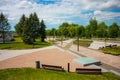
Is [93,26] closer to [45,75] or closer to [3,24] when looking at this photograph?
[3,24]

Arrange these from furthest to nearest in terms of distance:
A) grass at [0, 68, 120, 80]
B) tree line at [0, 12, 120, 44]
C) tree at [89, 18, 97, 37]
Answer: tree at [89, 18, 97, 37] < tree line at [0, 12, 120, 44] < grass at [0, 68, 120, 80]

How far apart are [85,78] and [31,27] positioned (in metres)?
44.1

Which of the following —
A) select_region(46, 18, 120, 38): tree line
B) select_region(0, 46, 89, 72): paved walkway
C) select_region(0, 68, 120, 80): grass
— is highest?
select_region(46, 18, 120, 38): tree line

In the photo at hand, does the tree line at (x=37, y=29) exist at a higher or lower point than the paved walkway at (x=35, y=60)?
higher

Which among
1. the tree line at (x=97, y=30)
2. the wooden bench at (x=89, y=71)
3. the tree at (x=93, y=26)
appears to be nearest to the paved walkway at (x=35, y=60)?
the wooden bench at (x=89, y=71)

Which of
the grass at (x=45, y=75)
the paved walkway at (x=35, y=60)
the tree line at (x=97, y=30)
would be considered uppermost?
the tree line at (x=97, y=30)

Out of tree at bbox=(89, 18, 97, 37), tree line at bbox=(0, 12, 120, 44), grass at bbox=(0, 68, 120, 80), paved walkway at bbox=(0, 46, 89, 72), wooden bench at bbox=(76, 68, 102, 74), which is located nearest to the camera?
grass at bbox=(0, 68, 120, 80)

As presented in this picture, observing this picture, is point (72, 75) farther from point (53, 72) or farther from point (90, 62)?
point (90, 62)

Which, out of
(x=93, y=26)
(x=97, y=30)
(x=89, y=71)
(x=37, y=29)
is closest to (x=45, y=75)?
(x=89, y=71)

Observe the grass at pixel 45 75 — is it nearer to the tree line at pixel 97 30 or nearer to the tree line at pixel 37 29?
the tree line at pixel 37 29

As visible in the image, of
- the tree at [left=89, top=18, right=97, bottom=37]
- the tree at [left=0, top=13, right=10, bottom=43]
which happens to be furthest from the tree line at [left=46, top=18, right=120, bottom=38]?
the tree at [left=0, top=13, right=10, bottom=43]

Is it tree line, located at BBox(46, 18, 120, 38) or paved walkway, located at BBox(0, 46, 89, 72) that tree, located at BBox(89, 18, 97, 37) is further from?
paved walkway, located at BBox(0, 46, 89, 72)

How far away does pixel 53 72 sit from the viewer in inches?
706

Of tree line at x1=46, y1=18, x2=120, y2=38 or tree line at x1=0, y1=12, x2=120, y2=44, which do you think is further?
tree line at x1=46, y1=18, x2=120, y2=38
